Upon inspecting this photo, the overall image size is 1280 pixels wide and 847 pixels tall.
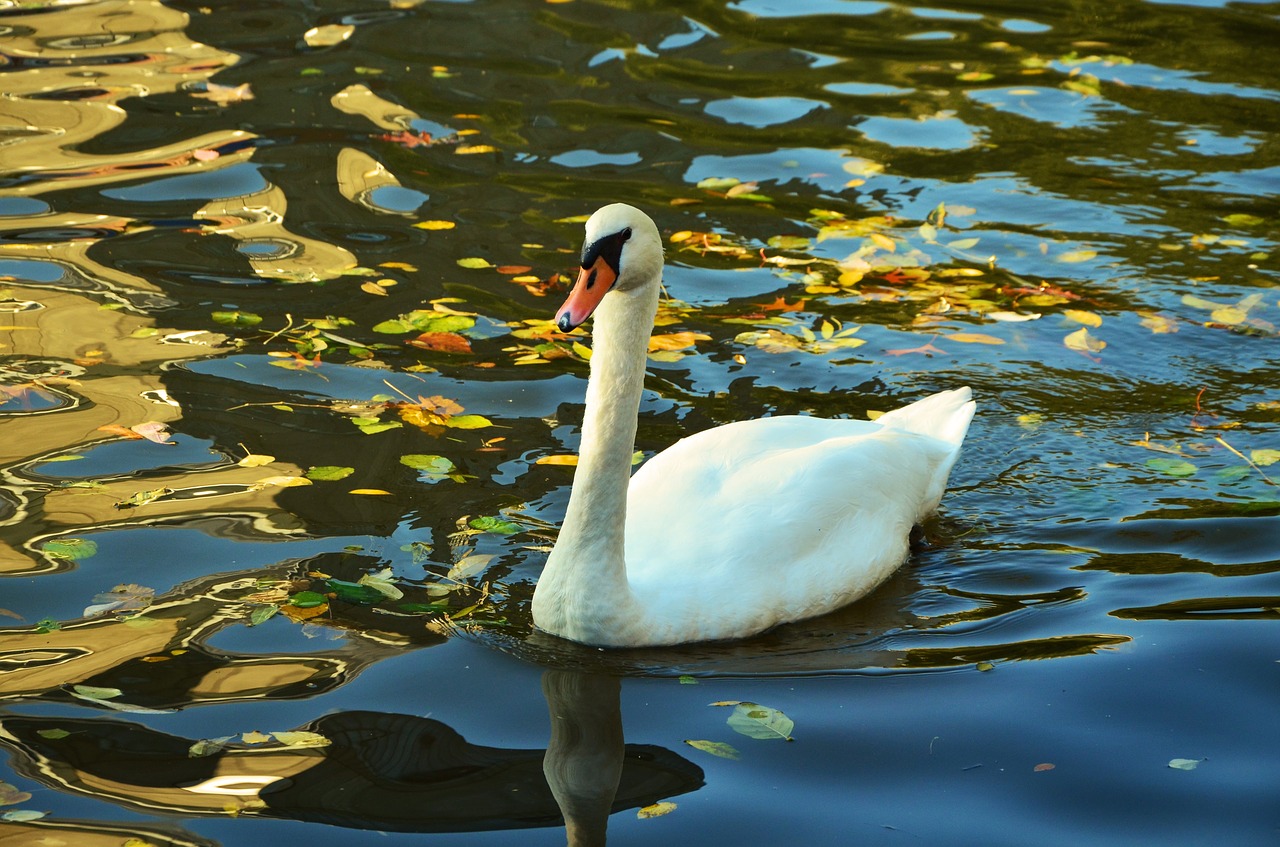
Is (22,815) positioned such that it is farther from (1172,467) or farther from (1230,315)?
(1230,315)

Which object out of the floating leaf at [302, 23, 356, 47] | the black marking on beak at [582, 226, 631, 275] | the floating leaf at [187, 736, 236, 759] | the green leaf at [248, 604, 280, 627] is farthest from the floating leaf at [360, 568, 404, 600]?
the floating leaf at [302, 23, 356, 47]

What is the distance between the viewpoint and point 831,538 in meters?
5.82

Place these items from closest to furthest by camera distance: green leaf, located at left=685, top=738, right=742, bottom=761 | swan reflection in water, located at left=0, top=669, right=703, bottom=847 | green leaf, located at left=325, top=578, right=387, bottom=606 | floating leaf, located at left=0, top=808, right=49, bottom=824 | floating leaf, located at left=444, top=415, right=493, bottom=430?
floating leaf, located at left=0, top=808, right=49, bottom=824 < swan reflection in water, located at left=0, top=669, right=703, bottom=847 < green leaf, located at left=685, top=738, right=742, bottom=761 < green leaf, located at left=325, top=578, right=387, bottom=606 < floating leaf, located at left=444, top=415, right=493, bottom=430

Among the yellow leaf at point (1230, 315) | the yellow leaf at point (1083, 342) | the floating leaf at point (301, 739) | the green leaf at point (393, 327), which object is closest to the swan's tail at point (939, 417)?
the yellow leaf at point (1083, 342)

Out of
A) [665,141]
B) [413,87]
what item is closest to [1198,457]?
[665,141]

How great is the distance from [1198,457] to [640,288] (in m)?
3.34

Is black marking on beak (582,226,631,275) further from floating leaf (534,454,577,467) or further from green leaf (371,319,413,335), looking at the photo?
green leaf (371,319,413,335)

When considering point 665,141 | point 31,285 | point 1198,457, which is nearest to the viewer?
point 1198,457

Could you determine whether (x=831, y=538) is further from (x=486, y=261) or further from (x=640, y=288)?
(x=486, y=261)

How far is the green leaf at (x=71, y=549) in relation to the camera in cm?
585

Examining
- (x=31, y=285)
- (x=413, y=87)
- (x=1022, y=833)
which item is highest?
(x=413, y=87)

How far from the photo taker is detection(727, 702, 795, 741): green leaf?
4898mm

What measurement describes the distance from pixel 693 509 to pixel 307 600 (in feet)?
5.07

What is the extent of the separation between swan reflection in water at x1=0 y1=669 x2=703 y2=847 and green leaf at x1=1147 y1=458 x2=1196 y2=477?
3296 millimetres
